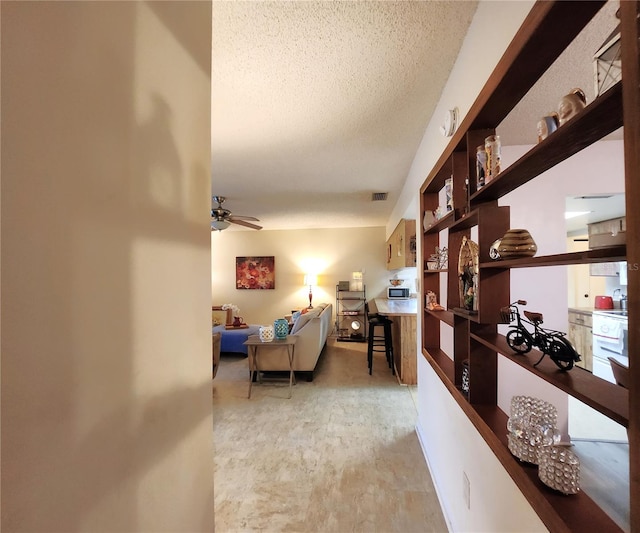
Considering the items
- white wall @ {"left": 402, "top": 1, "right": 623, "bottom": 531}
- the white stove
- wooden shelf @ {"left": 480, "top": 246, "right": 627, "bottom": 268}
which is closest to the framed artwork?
white wall @ {"left": 402, "top": 1, "right": 623, "bottom": 531}

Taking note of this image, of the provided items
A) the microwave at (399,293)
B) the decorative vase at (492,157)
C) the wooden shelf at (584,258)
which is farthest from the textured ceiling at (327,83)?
the microwave at (399,293)

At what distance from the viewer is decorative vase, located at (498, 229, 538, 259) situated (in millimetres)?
877

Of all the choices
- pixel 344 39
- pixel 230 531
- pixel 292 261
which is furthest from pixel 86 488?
pixel 292 261

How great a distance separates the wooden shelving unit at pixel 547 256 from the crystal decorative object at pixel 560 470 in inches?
0.8

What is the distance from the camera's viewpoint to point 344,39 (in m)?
1.31

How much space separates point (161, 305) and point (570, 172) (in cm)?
302

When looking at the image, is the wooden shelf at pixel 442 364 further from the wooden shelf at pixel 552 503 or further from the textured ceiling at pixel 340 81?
the textured ceiling at pixel 340 81

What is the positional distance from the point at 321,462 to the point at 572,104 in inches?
94.3

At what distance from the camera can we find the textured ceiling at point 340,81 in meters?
1.19

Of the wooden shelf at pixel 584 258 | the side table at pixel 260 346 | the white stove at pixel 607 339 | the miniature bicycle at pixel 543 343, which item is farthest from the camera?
the side table at pixel 260 346

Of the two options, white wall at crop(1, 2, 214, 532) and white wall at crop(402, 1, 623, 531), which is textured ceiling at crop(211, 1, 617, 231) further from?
white wall at crop(1, 2, 214, 532)

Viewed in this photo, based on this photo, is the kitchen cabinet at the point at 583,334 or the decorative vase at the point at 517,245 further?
the kitchen cabinet at the point at 583,334

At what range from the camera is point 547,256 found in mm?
673

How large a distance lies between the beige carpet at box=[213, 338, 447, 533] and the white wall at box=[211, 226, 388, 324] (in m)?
3.07
